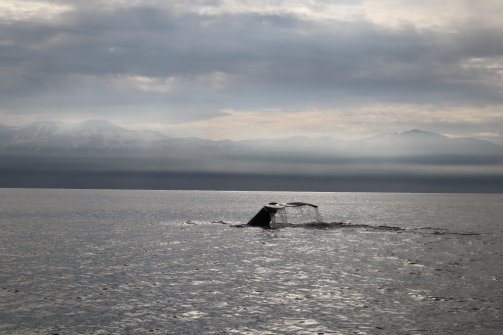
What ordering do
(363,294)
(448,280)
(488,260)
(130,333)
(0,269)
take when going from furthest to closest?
(488,260) < (0,269) < (448,280) < (363,294) < (130,333)

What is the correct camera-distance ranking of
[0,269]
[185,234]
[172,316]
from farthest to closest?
1. [185,234]
2. [0,269]
3. [172,316]

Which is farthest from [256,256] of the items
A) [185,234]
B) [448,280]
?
[185,234]

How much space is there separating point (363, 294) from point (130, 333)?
2124 cm

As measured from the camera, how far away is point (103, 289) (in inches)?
1772

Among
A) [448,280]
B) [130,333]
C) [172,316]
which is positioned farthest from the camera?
[448,280]

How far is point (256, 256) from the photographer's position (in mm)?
69125

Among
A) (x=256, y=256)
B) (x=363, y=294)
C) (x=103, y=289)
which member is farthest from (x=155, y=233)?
(x=363, y=294)

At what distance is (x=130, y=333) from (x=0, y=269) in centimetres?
3231

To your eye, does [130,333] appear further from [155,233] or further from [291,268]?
[155,233]

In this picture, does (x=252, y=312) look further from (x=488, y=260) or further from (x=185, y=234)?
(x=185, y=234)

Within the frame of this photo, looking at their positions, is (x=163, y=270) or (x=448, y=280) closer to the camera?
(x=448, y=280)

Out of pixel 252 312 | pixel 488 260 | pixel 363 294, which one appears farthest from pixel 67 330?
pixel 488 260

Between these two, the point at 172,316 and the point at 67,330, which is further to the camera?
the point at 172,316

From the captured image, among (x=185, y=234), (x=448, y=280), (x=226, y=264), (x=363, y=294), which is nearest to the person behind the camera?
(x=363, y=294)
